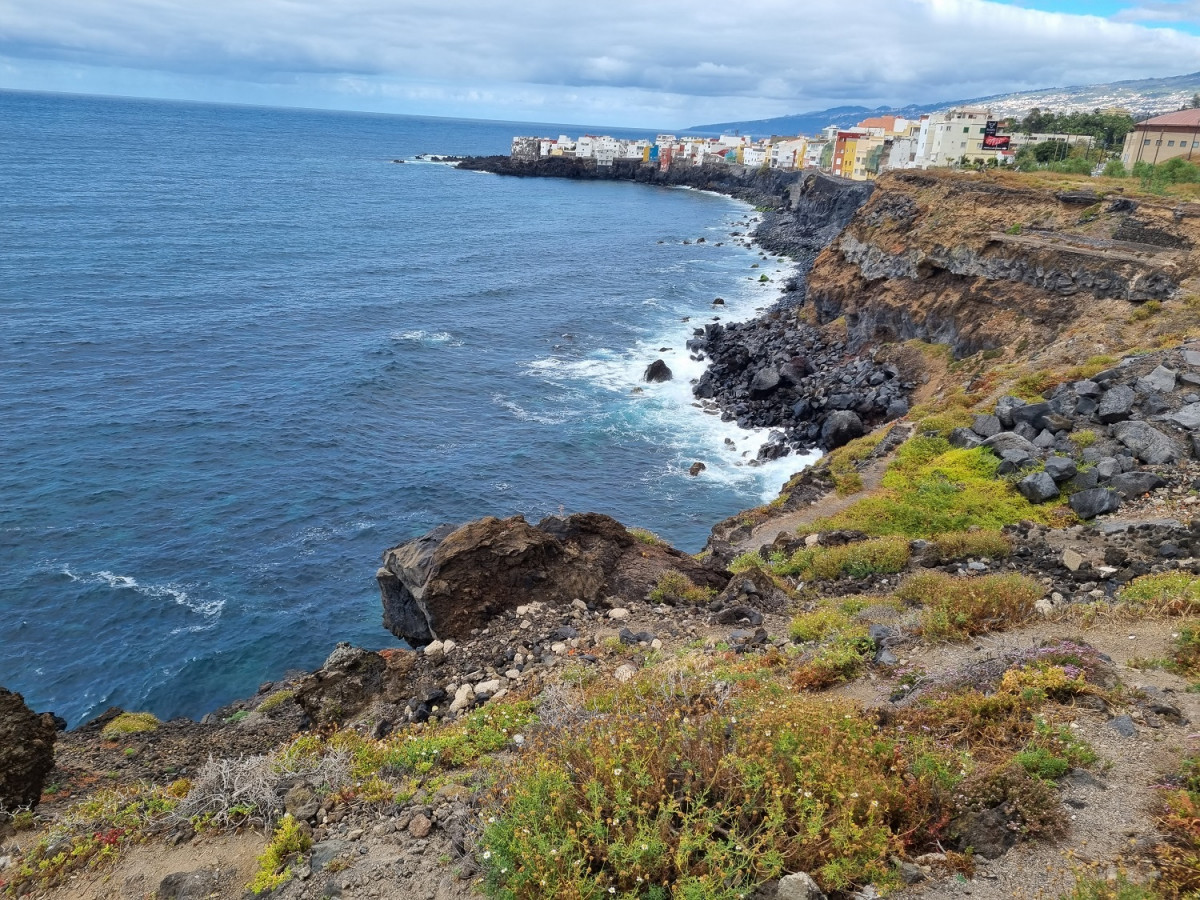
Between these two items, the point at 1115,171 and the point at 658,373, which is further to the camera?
the point at 1115,171

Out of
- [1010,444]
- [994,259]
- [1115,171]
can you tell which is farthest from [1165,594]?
[1115,171]

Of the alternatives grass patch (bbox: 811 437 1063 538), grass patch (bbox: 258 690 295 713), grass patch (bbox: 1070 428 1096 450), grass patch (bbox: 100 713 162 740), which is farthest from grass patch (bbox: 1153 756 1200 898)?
grass patch (bbox: 100 713 162 740)

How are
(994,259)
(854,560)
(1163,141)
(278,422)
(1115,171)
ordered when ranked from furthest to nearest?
1. (1163,141)
2. (1115,171)
3. (994,259)
4. (278,422)
5. (854,560)

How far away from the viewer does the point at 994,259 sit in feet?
125

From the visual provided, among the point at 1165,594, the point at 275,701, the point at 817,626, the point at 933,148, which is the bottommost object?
the point at 275,701

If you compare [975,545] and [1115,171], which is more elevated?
[1115,171]

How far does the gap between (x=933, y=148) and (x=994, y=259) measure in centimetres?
7445

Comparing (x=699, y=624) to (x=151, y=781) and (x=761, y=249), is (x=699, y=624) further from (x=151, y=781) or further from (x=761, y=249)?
(x=761, y=249)

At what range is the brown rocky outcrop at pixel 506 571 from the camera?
15734mm

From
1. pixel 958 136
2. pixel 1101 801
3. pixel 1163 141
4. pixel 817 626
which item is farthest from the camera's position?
pixel 958 136

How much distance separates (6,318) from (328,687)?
48356mm

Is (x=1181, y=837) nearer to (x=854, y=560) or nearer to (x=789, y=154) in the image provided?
(x=854, y=560)

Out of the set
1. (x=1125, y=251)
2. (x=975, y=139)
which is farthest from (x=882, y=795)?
(x=975, y=139)

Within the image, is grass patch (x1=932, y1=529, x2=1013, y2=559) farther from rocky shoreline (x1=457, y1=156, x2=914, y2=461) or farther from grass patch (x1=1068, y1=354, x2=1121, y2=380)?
rocky shoreline (x1=457, y1=156, x2=914, y2=461)
